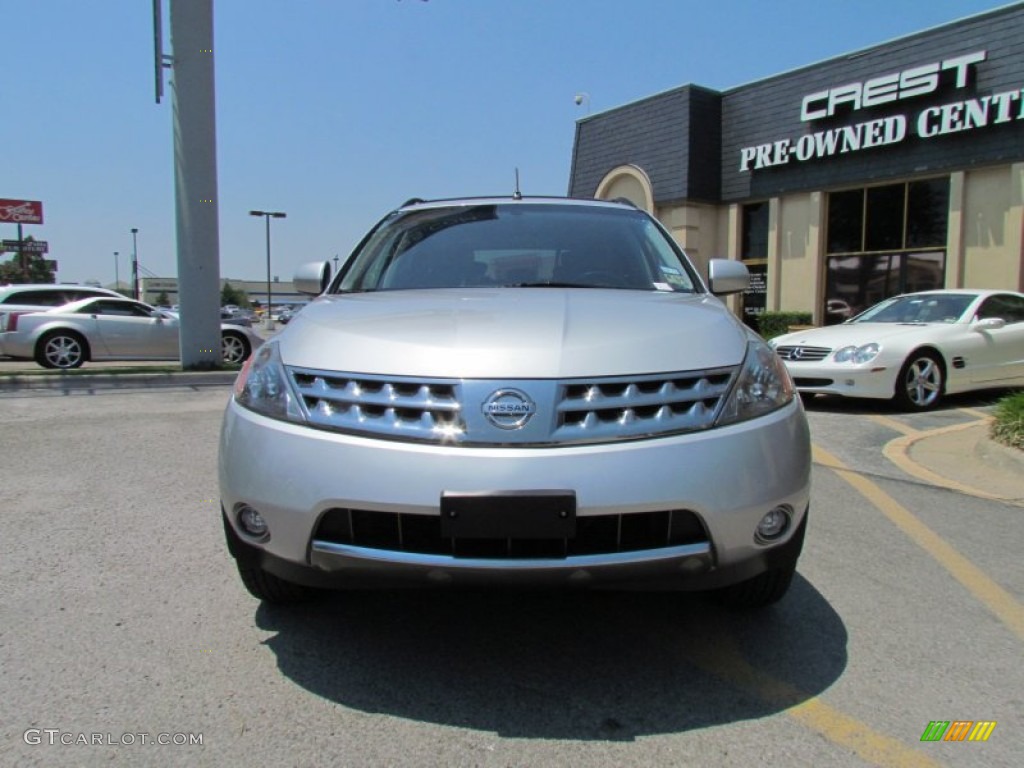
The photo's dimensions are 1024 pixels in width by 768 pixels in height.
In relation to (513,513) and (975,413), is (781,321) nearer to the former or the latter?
(975,413)

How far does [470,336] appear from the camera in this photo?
2.34 m

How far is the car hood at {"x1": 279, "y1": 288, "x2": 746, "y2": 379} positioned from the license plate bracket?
352 millimetres

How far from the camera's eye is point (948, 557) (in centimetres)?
364

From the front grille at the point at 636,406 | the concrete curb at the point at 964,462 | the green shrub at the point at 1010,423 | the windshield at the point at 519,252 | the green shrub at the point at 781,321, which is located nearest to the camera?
the front grille at the point at 636,406

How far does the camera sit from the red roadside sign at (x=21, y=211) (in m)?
63.1

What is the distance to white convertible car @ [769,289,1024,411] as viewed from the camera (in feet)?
25.9

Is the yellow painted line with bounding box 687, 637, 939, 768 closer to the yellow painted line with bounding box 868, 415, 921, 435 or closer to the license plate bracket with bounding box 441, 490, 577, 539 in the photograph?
the license plate bracket with bounding box 441, 490, 577, 539

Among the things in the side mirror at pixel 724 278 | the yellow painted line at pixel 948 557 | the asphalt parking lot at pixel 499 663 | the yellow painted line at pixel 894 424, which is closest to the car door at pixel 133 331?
the asphalt parking lot at pixel 499 663

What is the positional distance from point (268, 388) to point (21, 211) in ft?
244

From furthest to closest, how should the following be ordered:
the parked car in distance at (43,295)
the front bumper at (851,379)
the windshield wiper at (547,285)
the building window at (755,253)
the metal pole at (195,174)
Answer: the building window at (755,253) < the parked car in distance at (43,295) < the metal pole at (195,174) < the front bumper at (851,379) < the windshield wiper at (547,285)

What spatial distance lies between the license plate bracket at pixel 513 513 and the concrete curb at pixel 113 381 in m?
8.45

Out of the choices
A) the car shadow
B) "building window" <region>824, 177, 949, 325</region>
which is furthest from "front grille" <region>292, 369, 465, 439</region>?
"building window" <region>824, 177, 949, 325</region>

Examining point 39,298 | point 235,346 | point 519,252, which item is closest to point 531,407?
point 519,252

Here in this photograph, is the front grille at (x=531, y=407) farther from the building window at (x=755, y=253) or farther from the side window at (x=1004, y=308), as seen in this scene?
the building window at (x=755, y=253)
